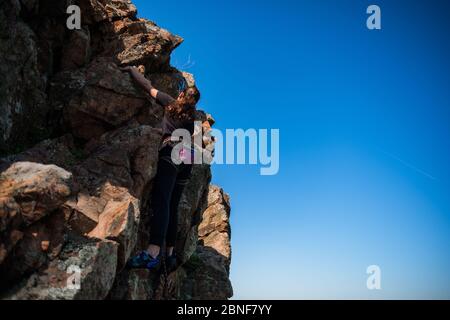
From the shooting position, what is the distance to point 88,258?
9969 millimetres

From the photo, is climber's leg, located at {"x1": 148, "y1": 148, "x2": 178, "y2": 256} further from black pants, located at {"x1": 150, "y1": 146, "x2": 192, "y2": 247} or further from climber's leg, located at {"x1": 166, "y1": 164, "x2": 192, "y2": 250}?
climber's leg, located at {"x1": 166, "y1": 164, "x2": 192, "y2": 250}

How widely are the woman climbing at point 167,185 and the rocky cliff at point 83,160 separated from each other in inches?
24.7

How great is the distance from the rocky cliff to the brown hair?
96.5 inches

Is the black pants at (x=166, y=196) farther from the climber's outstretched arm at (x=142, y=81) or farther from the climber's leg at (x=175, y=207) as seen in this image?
the climber's outstretched arm at (x=142, y=81)

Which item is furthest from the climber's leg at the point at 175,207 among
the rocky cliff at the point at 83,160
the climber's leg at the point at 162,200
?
the rocky cliff at the point at 83,160

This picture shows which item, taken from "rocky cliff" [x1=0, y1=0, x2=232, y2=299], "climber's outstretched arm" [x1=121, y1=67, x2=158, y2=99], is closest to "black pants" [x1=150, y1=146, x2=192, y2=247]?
"rocky cliff" [x1=0, y1=0, x2=232, y2=299]

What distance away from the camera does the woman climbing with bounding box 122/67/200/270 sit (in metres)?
12.0

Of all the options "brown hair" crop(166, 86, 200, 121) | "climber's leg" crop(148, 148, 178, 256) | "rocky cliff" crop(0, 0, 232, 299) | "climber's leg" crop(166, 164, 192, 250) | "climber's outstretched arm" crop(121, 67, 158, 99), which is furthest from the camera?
"climber's outstretched arm" crop(121, 67, 158, 99)

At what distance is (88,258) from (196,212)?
9.99 m

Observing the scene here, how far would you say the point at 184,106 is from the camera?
13.0 m

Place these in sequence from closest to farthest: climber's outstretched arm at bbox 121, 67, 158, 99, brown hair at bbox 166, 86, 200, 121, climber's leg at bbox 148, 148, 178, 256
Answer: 1. climber's leg at bbox 148, 148, 178, 256
2. brown hair at bbox 166, 86, 200, 121
3. climber's outstretched arm at bbox 121, 67, 158, 99

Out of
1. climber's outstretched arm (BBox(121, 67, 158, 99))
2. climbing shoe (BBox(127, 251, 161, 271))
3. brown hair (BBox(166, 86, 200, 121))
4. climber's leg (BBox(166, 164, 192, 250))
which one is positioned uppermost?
climber's outstretched arm (BBox(121, 67, 158, 99))
